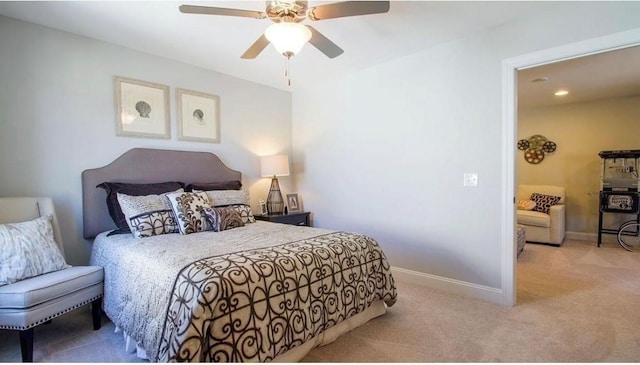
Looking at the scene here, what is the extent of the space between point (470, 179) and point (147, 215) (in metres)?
2.86

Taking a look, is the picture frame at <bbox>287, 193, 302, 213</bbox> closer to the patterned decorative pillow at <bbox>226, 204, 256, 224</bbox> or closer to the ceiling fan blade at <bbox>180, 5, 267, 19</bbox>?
the patterned decorative pillow at <bbox>226, 204, 256, 224</bbox>

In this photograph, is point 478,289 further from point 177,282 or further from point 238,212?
point 177,282

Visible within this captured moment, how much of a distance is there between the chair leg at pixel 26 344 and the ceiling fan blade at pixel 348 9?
257 cm

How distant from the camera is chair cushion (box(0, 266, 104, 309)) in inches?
71.7

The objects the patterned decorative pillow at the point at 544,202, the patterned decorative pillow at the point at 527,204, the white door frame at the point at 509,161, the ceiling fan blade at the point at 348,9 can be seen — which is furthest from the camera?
the patterned decorative pillow at the point at 527,204

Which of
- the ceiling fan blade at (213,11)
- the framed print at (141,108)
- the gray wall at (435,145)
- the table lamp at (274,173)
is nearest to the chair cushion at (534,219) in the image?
the gray wall at (435,145)

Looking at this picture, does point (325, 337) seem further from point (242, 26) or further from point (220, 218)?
point (242, 26)

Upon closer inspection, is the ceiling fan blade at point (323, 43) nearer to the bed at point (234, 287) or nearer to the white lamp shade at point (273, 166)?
the bed at point (234, 287)

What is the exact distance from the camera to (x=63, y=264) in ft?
7.32

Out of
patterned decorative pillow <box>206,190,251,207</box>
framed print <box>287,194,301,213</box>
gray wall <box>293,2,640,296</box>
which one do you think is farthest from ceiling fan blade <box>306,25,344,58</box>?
framed print <box>287,194,301,213</box>

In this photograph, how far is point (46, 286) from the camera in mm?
1932

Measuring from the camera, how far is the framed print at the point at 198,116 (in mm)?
3426

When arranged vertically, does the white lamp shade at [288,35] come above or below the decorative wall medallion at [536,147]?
above

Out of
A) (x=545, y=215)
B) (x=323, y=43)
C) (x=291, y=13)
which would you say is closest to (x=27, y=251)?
(x=291, y=13)
